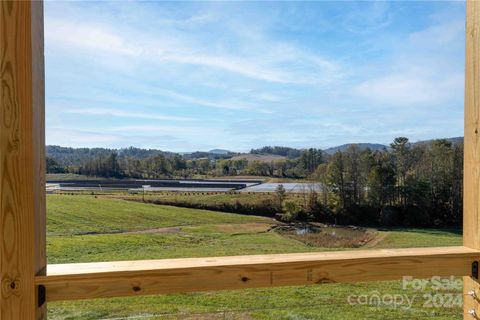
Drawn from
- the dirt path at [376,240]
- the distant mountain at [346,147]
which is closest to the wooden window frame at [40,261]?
the distant mountain at [346,147]

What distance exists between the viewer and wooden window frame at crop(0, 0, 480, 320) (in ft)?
2.70

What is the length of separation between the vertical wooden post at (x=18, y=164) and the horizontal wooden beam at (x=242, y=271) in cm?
5

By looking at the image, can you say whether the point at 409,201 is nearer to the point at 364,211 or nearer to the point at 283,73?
the point at 364,211

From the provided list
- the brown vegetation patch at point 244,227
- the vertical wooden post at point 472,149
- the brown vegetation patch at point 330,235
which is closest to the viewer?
the vertical wooden post at point 472,149

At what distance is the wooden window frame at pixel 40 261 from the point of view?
82cm

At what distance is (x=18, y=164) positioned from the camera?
821 mm

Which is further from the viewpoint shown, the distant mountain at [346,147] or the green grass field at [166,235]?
the distant mountain at [346,147]

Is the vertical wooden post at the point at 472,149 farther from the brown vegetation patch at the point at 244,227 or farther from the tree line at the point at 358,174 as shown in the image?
the brown vegetation patch at the point at 244,227

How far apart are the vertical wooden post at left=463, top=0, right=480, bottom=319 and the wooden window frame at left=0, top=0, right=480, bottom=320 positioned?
0.58 feet

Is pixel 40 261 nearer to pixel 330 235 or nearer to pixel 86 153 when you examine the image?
pixel 86 153

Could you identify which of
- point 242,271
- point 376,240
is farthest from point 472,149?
point 376,240

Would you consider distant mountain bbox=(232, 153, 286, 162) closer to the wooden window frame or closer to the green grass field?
the green grass field

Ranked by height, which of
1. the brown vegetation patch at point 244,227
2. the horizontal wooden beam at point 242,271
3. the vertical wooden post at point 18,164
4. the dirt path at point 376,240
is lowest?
the dirt path at point 376,240

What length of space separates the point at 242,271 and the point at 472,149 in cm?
78
